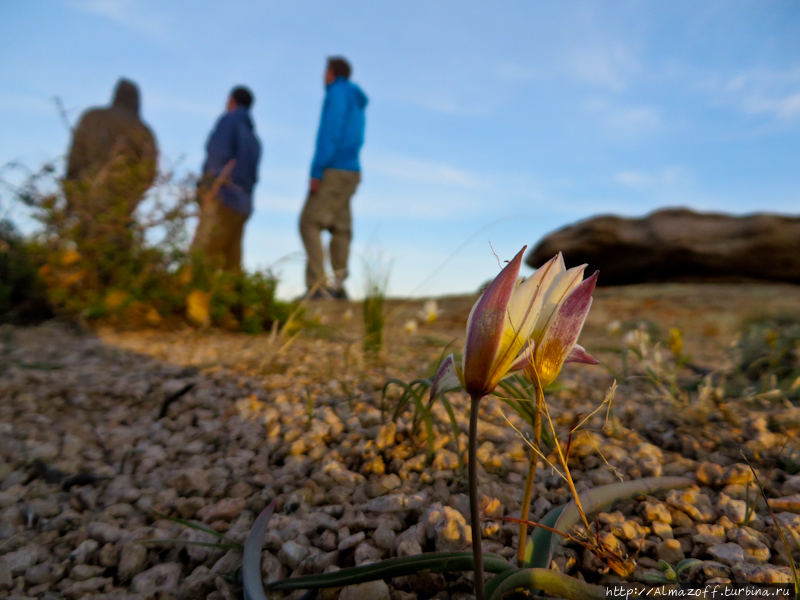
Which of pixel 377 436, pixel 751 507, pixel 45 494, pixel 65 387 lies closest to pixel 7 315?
pixel 65 387

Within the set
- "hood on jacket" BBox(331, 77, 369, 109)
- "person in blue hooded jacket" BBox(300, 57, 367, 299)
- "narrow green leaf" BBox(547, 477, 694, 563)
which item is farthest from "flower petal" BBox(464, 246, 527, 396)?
"hood on jacket" BBox(331, 77, 369, 109)

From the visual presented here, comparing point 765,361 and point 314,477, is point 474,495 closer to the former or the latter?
point 314,477

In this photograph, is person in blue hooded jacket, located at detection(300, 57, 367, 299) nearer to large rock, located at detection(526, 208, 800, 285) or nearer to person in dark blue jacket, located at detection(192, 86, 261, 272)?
person in dark blue jacket, located at detection(192, 86, 261, 272)

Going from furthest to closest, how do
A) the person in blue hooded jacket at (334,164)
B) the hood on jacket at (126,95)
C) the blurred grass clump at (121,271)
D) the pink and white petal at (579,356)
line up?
the hood on jacket at (126,95) < the person in blue hooded jacket at (334,164) < the blurred grass clump at (121,271) < the pink and white petal at (579,356)

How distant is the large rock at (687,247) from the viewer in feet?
27.2

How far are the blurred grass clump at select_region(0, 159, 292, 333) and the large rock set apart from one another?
6.52m

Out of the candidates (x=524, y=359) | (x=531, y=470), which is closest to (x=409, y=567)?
(x=531, y=470)

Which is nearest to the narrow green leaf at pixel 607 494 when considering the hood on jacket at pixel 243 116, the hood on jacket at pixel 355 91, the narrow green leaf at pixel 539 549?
Result: the narrow green leaf at pixel 539 549

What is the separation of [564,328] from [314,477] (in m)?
0.83

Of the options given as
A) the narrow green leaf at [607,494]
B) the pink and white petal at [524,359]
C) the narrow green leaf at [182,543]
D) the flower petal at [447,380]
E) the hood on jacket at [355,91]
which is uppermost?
the hood on jacket at [355,91]

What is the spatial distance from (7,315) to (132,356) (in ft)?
6.91

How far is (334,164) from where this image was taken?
21.4 feet

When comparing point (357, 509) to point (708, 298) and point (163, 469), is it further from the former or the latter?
point (708, 298)

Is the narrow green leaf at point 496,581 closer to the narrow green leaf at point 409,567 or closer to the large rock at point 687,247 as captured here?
the narrow green leaf at point 409,567
